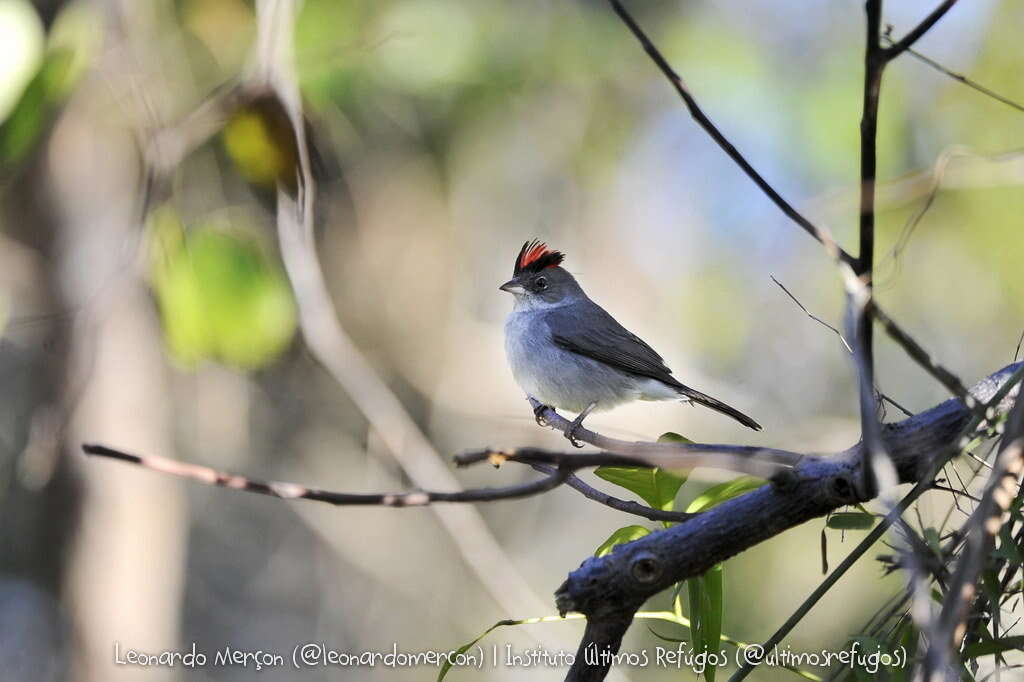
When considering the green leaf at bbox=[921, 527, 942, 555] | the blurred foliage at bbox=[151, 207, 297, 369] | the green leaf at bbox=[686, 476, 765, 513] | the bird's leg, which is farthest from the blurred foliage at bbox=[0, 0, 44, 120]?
the green leaf at bbox=[921, 527, 942, 555]

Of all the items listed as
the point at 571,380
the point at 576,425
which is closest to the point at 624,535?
the point at 576,425

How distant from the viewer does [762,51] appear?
6504 mm

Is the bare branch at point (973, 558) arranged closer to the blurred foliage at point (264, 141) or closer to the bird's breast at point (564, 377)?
A: the blurred foliage at point (264, 141)

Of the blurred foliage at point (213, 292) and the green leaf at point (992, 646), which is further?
the blurred foliage at point (213, 292)

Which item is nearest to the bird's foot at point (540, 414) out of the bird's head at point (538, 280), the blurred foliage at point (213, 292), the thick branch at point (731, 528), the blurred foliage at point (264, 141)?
the bird's head at point (538, 280)

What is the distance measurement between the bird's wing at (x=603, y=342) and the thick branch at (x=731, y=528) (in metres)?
2.92

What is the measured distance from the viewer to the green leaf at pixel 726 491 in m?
1.88

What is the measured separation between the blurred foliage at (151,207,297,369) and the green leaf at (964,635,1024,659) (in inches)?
96.0

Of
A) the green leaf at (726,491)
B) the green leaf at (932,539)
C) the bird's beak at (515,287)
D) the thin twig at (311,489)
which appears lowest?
the thin twig at (311,489)

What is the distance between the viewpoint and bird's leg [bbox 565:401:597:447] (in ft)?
11.5

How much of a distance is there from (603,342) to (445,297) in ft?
8.94

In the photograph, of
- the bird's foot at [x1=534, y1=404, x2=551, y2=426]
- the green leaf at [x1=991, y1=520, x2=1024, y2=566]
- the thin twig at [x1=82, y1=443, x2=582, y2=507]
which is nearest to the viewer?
the thin twig at [x1=82, y1=443, x2=582, y2=507]

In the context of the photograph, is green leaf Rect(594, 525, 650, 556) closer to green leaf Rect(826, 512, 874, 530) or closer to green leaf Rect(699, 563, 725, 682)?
green leaf Rect(699, 563, 725, 682)

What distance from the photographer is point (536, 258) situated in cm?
506
